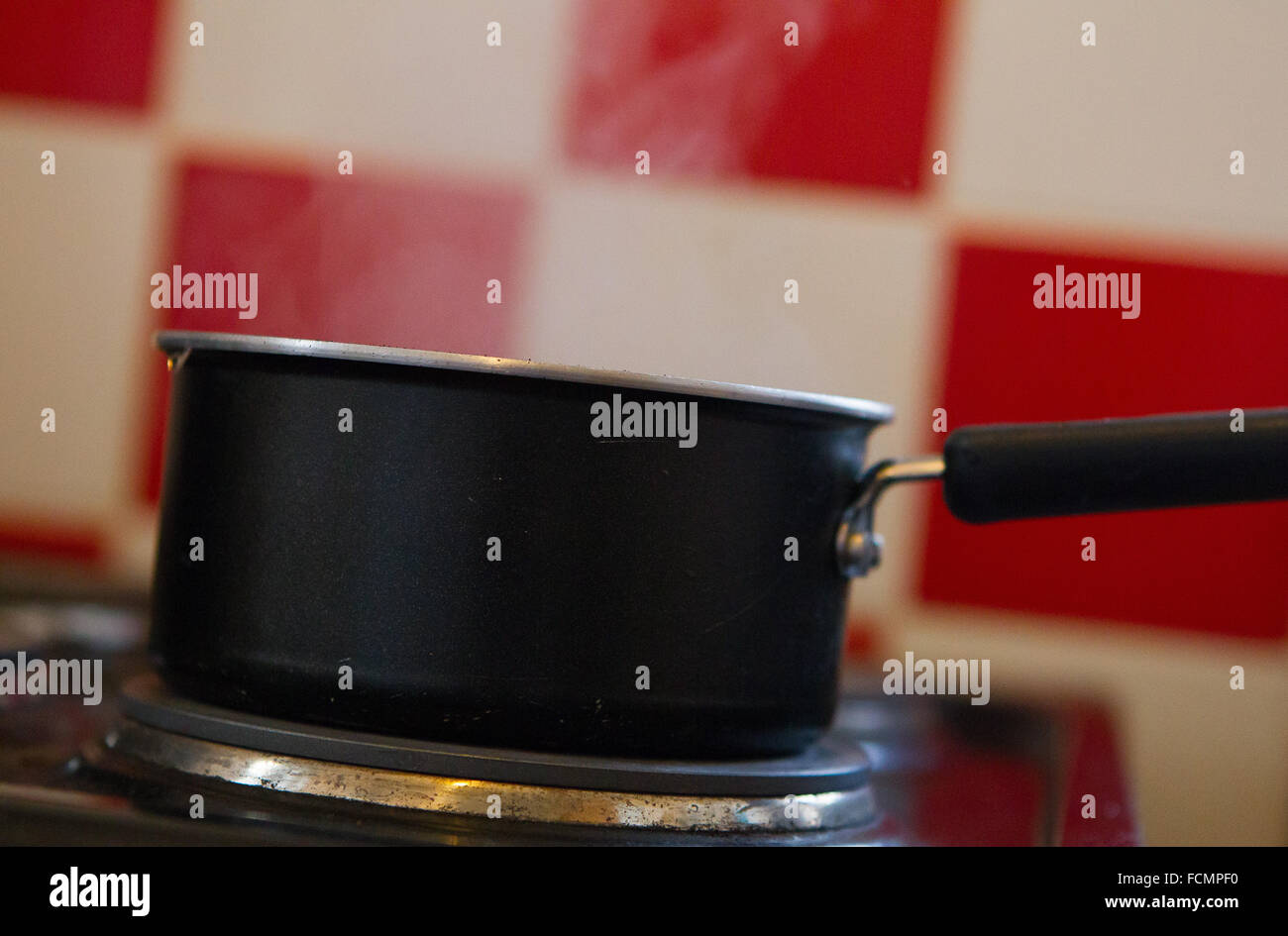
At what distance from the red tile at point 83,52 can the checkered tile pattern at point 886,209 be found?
0.07m

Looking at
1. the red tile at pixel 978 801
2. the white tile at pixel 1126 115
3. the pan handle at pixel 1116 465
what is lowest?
the red tile at pixel 978 801

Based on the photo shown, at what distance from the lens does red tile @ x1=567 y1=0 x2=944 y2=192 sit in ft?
4.32

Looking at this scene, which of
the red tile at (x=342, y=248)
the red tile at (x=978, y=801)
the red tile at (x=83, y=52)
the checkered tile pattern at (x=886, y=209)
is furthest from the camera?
the red tile at (x=83, y=52)

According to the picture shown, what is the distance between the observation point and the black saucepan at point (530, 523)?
51 cm

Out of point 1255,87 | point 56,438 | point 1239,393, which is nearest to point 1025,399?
point 1239,393

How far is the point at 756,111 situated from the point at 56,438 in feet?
2.82

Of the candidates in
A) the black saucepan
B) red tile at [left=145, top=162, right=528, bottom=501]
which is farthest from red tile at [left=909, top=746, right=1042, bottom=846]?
red tile at [left=145, top=162, right=528, bottom=501]

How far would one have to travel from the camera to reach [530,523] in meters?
0.51

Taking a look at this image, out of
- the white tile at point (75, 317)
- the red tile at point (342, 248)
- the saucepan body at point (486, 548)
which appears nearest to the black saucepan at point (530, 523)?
the saucepan body at point (486, 548)

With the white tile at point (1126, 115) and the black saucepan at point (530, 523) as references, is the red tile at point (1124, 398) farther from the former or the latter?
the black saucepan at point (530, 523)

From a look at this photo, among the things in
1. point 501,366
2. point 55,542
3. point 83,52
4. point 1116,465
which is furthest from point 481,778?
point 83,52

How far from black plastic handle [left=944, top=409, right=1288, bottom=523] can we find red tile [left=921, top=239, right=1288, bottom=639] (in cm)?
76

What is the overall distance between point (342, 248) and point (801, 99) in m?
0.50
